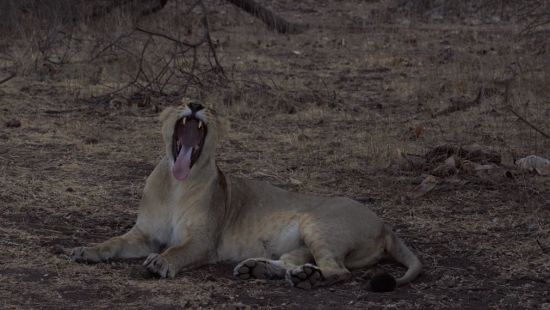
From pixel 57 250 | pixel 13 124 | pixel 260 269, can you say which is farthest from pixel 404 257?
pixel 13 124

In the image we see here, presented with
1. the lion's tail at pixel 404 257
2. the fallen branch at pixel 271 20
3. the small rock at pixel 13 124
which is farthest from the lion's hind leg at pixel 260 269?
the fallen branch at pixel 271 20

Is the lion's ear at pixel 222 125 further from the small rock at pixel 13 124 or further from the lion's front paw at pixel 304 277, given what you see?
the small rock at pixel 13 124

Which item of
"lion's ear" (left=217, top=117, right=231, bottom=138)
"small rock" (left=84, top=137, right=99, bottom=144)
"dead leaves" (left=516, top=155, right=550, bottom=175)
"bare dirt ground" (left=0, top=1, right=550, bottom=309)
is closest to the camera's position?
"bare dirt ground" (left=0, top=1, right=550, bottom=309)

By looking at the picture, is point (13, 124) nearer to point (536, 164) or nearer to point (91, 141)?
point (91, 141)

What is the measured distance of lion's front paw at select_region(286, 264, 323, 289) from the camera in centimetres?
495

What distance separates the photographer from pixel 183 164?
547 centimetres

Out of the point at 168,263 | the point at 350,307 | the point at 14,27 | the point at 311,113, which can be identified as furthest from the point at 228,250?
the point at 14,27

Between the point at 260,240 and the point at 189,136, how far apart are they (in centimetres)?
65

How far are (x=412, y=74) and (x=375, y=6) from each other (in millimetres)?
6054

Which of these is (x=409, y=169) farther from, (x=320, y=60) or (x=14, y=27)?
(x=14, y=27)

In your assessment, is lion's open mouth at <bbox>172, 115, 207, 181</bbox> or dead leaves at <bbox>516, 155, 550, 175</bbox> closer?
lion's open mouth at <bbox>172, 115, 207, 181</bbox>

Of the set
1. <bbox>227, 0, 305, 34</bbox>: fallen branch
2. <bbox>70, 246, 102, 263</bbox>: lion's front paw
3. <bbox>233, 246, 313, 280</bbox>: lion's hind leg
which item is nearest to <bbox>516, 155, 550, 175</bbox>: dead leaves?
<bbox>233, 246, 313, 280</bbox>: lion's hind leg

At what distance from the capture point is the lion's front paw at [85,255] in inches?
206

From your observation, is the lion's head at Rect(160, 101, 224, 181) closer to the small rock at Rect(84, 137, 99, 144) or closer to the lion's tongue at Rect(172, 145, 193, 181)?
the lion's tongue at Rect(172, 145, 193, 181)
